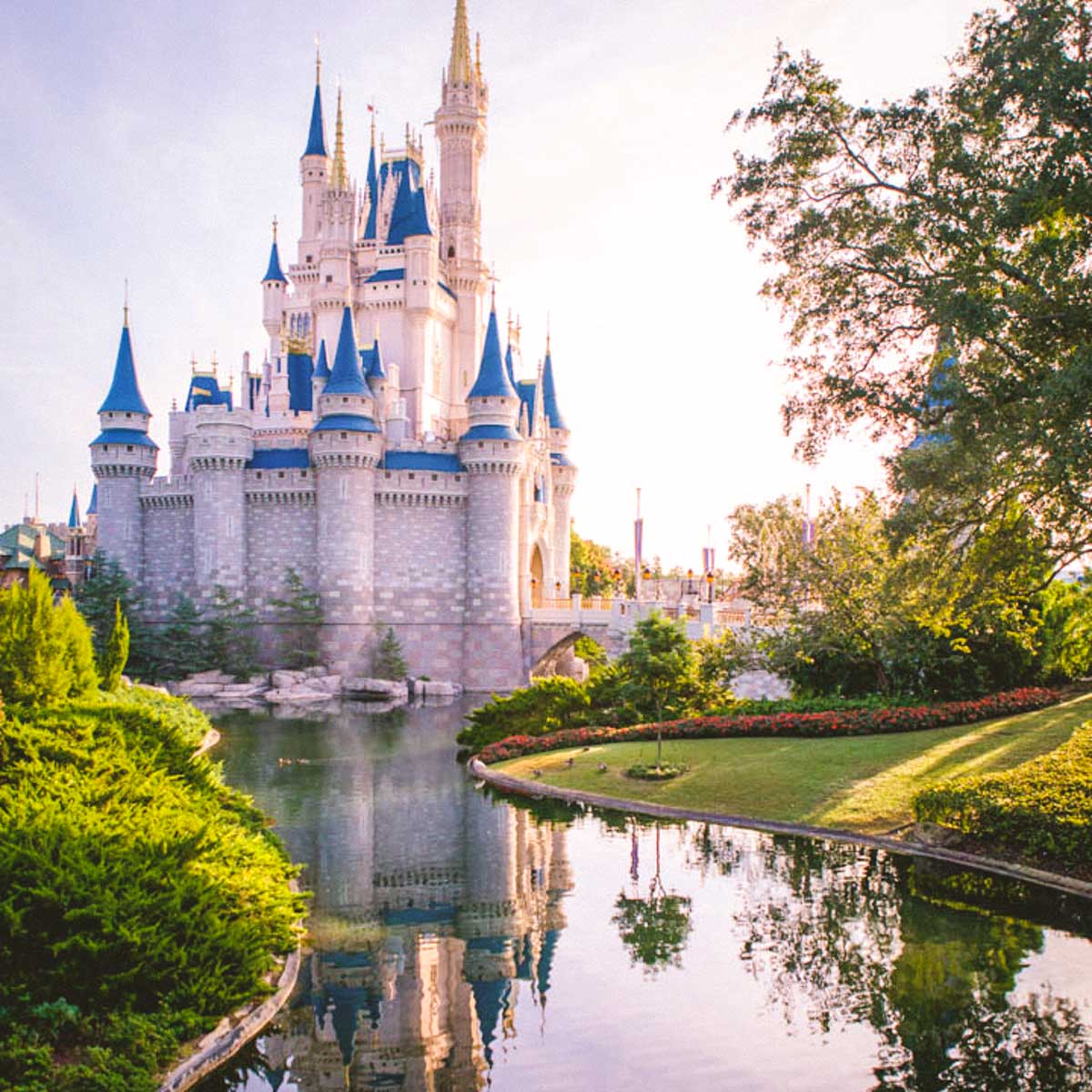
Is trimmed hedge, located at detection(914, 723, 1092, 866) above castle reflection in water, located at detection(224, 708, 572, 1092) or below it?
above

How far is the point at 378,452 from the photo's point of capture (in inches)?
1642

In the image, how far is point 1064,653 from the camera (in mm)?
19781

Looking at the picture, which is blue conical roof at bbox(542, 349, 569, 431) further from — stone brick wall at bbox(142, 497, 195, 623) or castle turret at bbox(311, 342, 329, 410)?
stone brick wall at bbox(142, 497, 195, 623)

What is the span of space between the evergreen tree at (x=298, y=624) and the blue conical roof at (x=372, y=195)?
59.5 feet

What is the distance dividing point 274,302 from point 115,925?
159 ft

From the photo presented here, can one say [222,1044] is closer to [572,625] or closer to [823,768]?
[823,768]

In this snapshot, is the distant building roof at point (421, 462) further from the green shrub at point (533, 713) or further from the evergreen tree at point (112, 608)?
the green shrub at point (533, 713)

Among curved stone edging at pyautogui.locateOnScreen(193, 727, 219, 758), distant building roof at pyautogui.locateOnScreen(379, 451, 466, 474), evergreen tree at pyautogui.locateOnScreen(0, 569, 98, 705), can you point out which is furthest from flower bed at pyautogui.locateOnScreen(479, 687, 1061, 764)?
distant building roof at pyautogui.locateOnScreen(379, 451, 466, 474)

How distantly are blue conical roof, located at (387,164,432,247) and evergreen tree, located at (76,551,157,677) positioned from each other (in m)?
19.1

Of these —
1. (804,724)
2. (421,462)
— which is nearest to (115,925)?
(804,724)

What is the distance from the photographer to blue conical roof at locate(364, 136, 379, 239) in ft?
165

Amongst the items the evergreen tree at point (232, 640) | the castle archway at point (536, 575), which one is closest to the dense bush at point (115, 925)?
the evergreen tree at point (232, 640)

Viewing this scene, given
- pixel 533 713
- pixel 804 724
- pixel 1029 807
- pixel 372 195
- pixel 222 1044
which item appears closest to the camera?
pixel 222 1044

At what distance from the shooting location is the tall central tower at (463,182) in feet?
161
